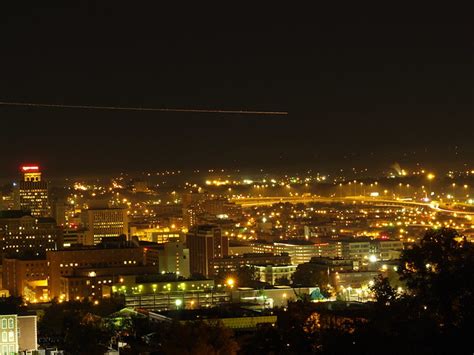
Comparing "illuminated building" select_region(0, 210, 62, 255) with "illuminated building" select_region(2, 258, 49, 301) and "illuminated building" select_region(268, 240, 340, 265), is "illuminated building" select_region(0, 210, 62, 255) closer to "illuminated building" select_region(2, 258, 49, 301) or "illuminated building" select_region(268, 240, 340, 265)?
"illuminated building" select_region(2, 258, 49, 301)

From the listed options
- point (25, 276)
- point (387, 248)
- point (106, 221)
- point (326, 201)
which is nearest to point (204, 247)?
point (25, 276)

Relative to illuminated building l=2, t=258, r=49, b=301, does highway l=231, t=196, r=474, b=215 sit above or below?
above

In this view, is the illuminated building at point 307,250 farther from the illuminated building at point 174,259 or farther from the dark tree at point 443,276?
the dark tree at point 443,276

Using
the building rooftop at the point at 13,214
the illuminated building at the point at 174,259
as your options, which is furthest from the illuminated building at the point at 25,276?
the building rooftop at the point at 13,214

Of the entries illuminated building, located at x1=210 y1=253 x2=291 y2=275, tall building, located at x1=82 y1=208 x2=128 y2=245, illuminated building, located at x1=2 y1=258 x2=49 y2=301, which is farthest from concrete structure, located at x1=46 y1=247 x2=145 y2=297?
tall building, located at x1=82 y1=208 x2=128 y2=245

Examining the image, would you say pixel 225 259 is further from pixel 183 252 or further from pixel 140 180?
pixel 140 180

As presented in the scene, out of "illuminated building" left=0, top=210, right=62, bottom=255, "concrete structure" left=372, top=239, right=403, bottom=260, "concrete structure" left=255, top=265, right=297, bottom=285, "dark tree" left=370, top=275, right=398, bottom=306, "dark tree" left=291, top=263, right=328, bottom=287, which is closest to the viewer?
"dark tree" left=370, top=275, right=398, bottom=306

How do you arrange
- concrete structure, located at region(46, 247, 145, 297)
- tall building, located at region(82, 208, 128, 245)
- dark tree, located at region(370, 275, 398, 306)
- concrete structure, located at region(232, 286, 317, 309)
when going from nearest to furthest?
dark tree, located at region(370, 275, 398, 306) < concrete structure, located at region(232, 286, 317, 309) < concrete structure, located at region(46, 247, 145, 297) < tall building, located at region(82, 208, 128, 245)
